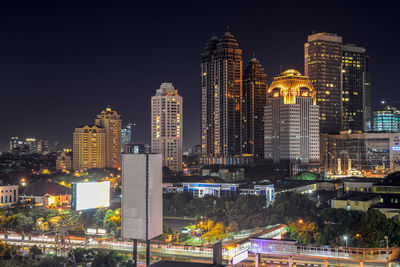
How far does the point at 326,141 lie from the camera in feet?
452

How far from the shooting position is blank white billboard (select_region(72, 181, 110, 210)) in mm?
44812

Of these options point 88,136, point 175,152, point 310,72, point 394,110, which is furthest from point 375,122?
point 88,136

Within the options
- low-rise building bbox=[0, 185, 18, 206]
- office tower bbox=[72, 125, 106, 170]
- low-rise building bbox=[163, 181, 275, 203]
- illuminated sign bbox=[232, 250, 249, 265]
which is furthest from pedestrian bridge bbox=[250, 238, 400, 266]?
office tower bbox=[72, 125, 106, 170]

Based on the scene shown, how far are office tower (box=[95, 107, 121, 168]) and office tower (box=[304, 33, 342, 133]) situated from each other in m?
62.5

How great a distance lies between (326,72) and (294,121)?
89.1ft

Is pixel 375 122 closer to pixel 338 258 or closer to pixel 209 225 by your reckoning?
pixel 209 225

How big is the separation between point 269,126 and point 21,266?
105m

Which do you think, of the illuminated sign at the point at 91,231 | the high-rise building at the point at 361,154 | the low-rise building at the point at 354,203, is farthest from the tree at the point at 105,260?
the high-rise building at the point at 361,154

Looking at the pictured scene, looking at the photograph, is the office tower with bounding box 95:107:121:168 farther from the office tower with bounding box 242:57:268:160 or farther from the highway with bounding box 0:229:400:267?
the highway with bounding box 0:229:400:267

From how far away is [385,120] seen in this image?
171m

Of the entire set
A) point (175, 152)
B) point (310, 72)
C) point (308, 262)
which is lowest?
point (308, 262)

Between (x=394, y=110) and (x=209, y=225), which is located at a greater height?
(x=394, y=110)

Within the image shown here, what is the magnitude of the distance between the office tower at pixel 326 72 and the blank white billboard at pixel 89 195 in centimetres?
11092

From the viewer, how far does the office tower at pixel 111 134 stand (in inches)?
6229
